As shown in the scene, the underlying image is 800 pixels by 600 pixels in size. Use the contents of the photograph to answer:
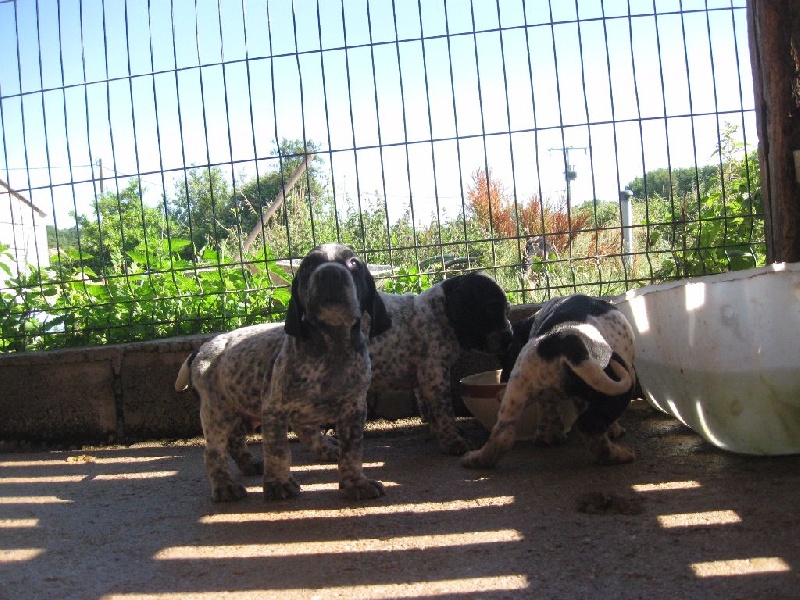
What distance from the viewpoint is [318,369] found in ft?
12.6

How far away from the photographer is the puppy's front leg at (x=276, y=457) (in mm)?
3816

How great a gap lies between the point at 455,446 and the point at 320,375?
1.31 m

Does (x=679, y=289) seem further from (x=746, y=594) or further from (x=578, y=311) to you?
(x=746, y=594)

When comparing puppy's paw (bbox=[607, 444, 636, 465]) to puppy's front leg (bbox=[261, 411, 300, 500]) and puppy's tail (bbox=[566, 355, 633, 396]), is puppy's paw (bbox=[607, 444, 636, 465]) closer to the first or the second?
puppy's tail (bbox=[566, 355, 633, 396])

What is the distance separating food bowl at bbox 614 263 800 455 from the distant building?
473 centimetres

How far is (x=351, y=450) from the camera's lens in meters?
3.96

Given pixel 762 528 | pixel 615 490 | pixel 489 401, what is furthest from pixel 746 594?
pixel 489 401

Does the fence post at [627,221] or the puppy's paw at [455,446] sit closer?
the puppy's paw at [455,446]

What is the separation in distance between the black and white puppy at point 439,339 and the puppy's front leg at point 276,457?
1.29 m

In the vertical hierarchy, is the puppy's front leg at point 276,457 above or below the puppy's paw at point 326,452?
above

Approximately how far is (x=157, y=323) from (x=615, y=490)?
385cm

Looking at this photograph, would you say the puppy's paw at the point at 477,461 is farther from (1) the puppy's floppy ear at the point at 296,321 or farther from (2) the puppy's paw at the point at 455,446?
(1) the puppy's floppy ear at the point at 296,321

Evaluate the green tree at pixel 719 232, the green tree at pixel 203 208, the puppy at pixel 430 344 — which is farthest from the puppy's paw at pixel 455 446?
the green tree at pixel 203 208

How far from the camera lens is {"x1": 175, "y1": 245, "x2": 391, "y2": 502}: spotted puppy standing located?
384 centimetres
